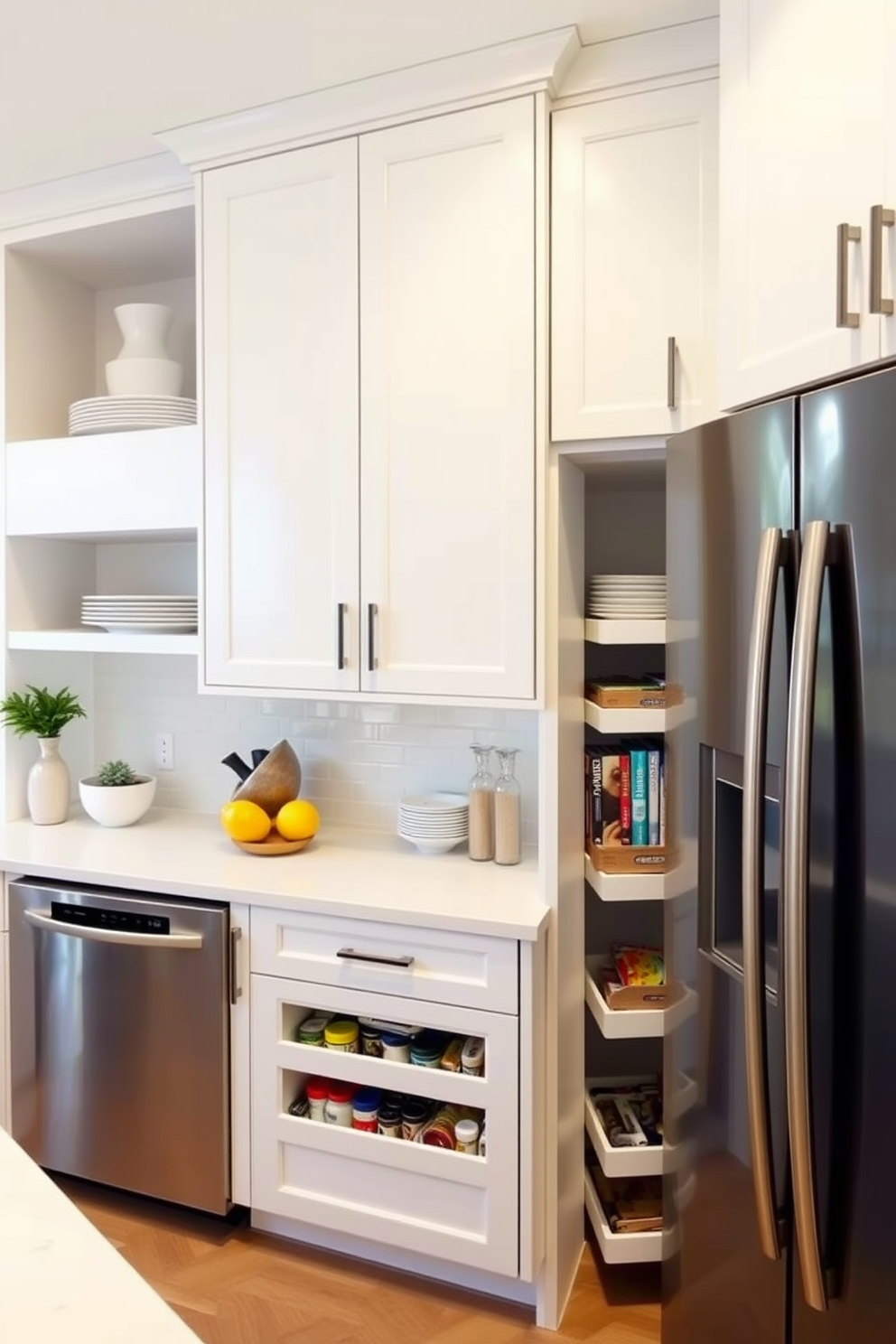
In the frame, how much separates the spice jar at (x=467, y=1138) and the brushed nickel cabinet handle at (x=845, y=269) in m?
1.64

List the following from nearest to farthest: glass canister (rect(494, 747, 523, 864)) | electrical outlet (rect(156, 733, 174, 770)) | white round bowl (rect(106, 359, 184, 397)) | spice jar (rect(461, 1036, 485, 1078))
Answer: spice jar (rect(461, 1036, 485, 1078)) < glass canister (rect(494, 747, 523, 864)) < white round bowl (rect(106, 359, 184, 397)) < electrical outlet (rect(156, 733, 174, 770))

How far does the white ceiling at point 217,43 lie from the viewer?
1591 mm

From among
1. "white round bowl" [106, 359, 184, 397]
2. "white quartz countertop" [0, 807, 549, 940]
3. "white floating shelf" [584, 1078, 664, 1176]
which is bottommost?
"white floating shelf" [584, 1078, 664, 1176]

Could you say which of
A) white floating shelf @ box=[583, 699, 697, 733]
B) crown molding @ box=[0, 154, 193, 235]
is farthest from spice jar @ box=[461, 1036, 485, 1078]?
crown molding @ box=[0, 154, 193, 235]

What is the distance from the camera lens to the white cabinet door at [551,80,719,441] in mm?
1655

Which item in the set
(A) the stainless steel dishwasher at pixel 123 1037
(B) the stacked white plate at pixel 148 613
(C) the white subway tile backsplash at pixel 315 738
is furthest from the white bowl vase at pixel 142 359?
(A) the stainless steel dishwasher at pixel 123 1037

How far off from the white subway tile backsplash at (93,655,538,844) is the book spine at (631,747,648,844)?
40 cm

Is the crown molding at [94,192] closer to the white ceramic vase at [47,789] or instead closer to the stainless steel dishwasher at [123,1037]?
the white ceramic vase at [47,789]

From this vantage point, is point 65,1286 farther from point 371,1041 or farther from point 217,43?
point 217,43

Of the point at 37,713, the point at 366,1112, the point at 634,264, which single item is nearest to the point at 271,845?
the point at 366,1112

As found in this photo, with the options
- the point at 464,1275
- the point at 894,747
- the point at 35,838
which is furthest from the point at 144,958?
the point at 894,747

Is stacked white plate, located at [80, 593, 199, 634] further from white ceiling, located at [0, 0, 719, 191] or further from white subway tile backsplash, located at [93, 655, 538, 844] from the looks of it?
white ceiling, located at [0, 0, 719, 191]

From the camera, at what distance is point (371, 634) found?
1.94 m

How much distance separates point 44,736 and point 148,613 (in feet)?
1.71
